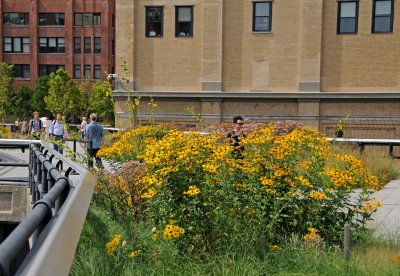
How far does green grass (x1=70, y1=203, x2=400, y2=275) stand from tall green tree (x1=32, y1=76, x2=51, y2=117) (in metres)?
58.6

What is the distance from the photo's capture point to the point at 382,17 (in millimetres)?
26203

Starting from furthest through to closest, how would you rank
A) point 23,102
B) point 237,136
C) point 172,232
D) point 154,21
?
point 23,102 < point 154,21 < point 237,136 < point 172,232

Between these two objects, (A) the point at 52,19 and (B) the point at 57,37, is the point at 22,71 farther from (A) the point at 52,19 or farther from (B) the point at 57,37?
(A) the point at 52,19

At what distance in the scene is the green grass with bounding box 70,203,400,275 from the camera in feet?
15.5

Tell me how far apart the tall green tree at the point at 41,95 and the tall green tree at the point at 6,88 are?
9.31ft

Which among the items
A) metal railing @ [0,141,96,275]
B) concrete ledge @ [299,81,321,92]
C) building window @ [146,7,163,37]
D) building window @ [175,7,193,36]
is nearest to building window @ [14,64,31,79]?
building window @ [146,7,163,37]

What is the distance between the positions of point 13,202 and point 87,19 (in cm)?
5919

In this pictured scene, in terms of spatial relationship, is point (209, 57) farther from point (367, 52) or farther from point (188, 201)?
point (188, 201)

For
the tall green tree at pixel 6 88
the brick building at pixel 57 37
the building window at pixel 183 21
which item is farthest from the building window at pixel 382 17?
the brick building at pixel 57 37

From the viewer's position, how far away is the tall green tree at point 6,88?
5825 centimetres

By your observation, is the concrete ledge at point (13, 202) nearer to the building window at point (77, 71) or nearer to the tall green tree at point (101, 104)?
the tall green tree at point (101, 104)

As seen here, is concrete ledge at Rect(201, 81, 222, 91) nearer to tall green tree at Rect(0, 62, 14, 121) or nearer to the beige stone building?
the beige stone building

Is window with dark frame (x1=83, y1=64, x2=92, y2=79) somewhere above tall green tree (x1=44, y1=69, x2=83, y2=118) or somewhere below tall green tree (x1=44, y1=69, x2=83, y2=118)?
above

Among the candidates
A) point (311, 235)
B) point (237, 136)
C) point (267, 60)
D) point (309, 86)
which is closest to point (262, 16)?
point (267, 60)
